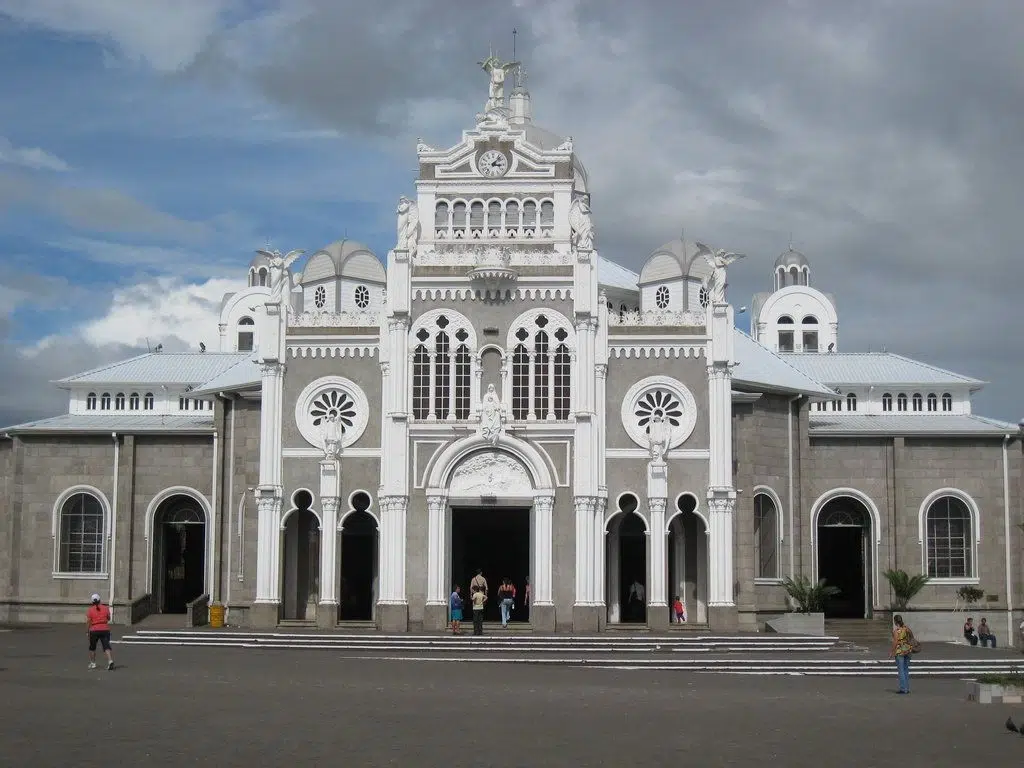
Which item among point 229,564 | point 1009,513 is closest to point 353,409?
point 229,564

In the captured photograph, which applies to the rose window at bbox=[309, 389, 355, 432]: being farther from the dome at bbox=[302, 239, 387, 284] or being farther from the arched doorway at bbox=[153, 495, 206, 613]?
the dome at bbox=[302, 239, 387, 284]

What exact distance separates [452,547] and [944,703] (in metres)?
25.0

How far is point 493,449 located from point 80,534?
59.6 feet

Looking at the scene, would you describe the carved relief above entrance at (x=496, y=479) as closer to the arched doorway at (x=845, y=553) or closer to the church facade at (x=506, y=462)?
the church facade at (x=506, y=462)

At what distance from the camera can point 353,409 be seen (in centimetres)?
4684

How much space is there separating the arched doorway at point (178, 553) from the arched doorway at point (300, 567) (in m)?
5.70

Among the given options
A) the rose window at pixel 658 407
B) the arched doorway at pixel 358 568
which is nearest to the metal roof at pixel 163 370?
the arched doorway at pixel 358 568

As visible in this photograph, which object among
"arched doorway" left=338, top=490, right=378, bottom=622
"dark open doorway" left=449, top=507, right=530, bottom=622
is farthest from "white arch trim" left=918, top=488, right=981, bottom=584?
"arched doorway" left=338, top=490, right=378, bottom=622

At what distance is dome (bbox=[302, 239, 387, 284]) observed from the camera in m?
60.0

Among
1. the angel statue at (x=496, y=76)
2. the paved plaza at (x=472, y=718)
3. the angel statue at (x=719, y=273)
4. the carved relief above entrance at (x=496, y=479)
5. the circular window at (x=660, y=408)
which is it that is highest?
the angel statue at (x=496, y=76)

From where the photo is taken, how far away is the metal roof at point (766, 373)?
50.6m

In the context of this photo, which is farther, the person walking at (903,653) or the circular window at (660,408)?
the circular window at (660,408)

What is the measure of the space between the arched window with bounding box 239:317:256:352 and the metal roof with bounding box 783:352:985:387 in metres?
34.0

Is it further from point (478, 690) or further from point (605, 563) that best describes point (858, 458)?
point (478, 690)
